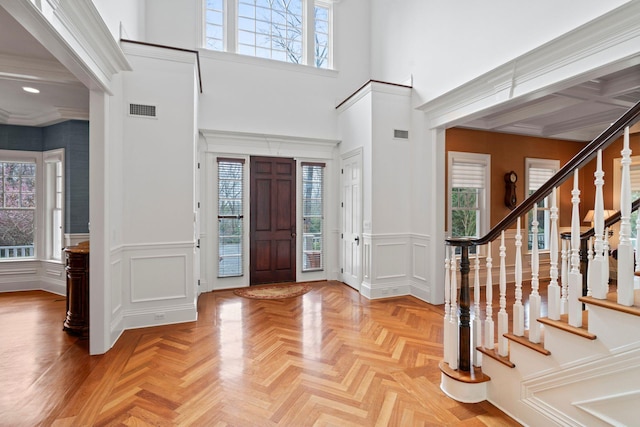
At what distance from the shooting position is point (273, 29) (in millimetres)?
5801

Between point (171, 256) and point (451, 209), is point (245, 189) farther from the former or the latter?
point (451, 209)

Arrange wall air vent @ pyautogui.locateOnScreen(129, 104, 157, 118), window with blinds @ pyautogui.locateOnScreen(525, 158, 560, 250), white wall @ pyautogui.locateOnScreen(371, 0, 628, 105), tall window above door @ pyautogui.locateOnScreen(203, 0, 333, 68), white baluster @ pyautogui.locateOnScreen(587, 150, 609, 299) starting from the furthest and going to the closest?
window with blinds @ pyautogui.locateOnScreen(525, 158, 560, 250) < tall window above door @ pyautogui.locateOnScreen(203, 0, 333, 68) < wall air vent @ pyautogui.locateOnScreen(129, 104, 157, 118) < white wall @ pyautogui.locateOnScreen(371, 0, 628, 105) < white baluster @ pyautogui.locateOnScreen(587, 150, 609, 299)

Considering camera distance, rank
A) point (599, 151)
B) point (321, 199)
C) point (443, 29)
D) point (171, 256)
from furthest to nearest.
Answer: point (321, 199) < point (443, 29) < point (171, 256) < point (599, 151)

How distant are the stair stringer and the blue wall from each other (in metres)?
5.86

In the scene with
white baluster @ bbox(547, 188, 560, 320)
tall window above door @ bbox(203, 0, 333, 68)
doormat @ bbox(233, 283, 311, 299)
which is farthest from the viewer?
tall window above door @ bbox(203, 0, 333, 68)

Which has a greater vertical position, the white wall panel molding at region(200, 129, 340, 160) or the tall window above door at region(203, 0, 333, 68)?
the tall window above door at region(203, 0, 333, 68)

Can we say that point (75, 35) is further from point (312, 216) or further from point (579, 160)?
point (312, 216)

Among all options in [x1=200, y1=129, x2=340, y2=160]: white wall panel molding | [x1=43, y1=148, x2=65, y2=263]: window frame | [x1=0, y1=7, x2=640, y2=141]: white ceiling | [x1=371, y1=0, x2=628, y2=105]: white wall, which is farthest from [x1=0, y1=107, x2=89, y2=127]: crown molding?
[x1=371, y1=0, x2=628, y2=105]: white wall

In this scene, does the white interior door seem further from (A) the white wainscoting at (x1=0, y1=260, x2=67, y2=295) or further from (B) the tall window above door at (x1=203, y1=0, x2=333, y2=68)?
(A) the white wainscoting at (x1=0, y1=260, x2=67, y2=295)

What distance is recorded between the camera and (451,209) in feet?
18.0

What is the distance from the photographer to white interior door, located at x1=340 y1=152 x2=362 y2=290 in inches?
204

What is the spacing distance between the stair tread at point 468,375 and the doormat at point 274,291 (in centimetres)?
287

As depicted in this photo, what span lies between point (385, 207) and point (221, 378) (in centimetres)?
320

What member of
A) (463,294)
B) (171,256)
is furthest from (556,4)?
(171,256)
